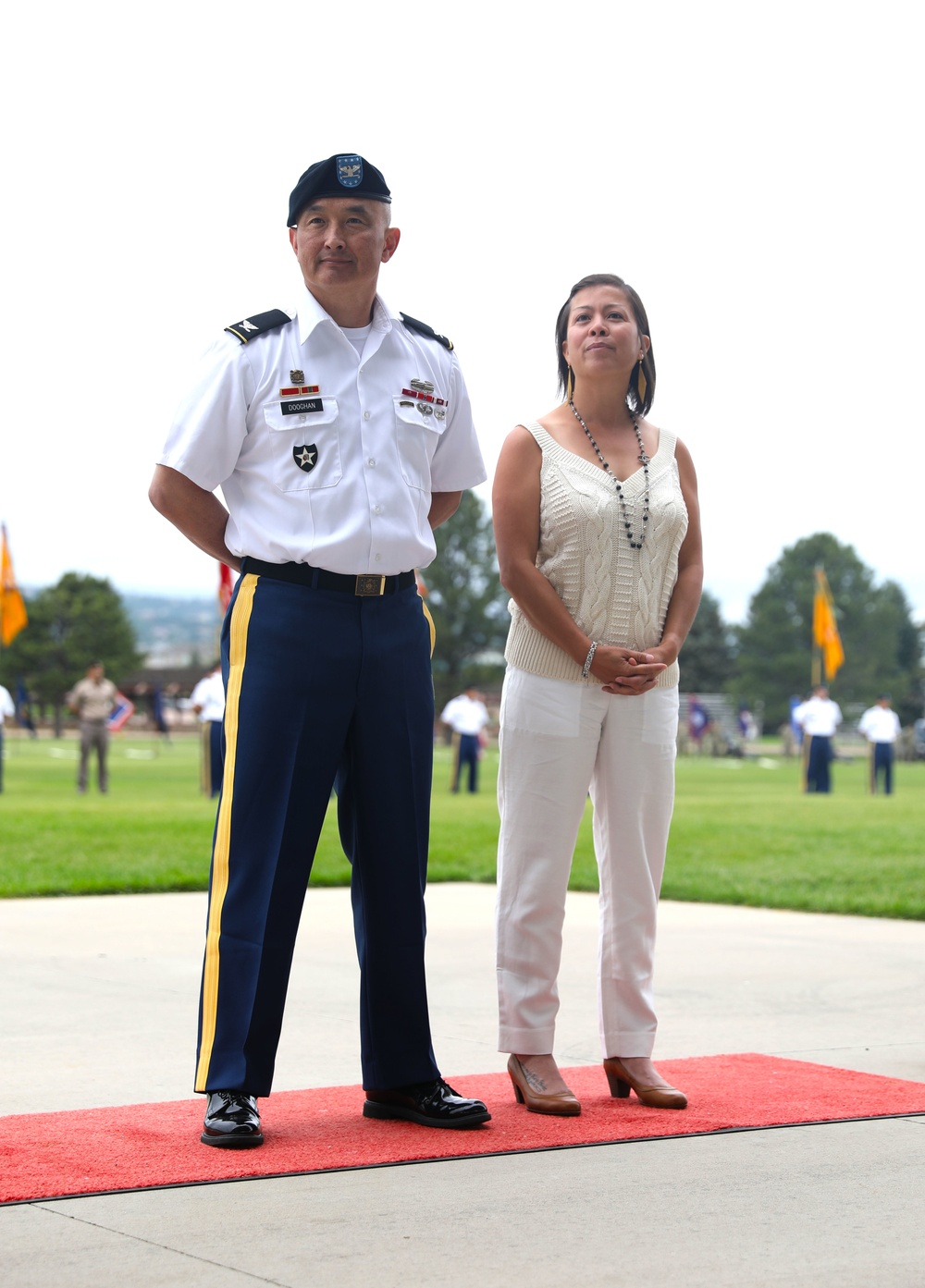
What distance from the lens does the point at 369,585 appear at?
3721mm

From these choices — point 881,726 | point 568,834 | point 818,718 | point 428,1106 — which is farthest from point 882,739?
point 428,1106

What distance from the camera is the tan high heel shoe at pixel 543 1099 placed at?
3.82 meters

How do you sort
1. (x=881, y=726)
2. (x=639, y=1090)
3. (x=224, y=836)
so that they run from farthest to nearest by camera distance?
(x=881, y=726) → (x=639, y=1090) → (x=224, y=836)

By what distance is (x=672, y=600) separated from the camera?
14.0 ft

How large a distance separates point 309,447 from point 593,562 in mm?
837

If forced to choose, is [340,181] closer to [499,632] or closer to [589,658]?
[589,658]

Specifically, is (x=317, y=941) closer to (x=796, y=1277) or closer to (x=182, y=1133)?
(x=182, y=1133)

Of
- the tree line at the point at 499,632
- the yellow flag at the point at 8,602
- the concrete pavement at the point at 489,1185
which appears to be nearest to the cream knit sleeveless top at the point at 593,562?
the concrete pavement at the point at 489,1185

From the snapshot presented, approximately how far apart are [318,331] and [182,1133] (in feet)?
6.20

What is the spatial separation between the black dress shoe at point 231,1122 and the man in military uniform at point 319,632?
12 millimetres

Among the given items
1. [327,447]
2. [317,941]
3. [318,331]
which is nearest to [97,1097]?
[327,447]

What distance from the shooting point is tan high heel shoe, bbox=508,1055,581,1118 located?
382cm

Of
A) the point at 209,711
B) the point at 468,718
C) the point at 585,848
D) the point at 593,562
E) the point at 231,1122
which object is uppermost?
the point at 593,562

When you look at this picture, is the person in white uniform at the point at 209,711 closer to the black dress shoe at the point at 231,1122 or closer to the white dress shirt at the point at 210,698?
the white dress shirt at the point at 210,698
